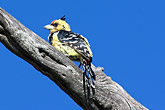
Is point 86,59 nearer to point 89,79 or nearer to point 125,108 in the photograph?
point 89,79

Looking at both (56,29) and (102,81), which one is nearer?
(102,81)

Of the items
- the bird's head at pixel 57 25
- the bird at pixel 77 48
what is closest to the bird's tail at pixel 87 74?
the bird at pixel 77 48

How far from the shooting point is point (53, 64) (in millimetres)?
4156

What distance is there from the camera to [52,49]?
4.20m

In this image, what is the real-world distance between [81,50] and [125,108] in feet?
3.88

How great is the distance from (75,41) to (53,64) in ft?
2.66

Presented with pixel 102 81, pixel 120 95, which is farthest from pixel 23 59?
pixel 120 95

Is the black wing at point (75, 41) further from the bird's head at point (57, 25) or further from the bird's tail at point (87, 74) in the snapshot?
the bird's head at point (57, 25)

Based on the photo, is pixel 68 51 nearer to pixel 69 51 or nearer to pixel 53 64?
pixel 69 51

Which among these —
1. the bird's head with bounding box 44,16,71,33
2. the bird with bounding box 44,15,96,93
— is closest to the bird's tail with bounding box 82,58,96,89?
the bird with bounding box 44,15,96,93

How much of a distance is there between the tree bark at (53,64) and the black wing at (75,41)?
0.38 m

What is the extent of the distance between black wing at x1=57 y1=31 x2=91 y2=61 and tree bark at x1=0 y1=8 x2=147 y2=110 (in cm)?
38

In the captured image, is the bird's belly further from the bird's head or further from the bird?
the bird's head

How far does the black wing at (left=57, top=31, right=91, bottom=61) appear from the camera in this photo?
15.1 ft
